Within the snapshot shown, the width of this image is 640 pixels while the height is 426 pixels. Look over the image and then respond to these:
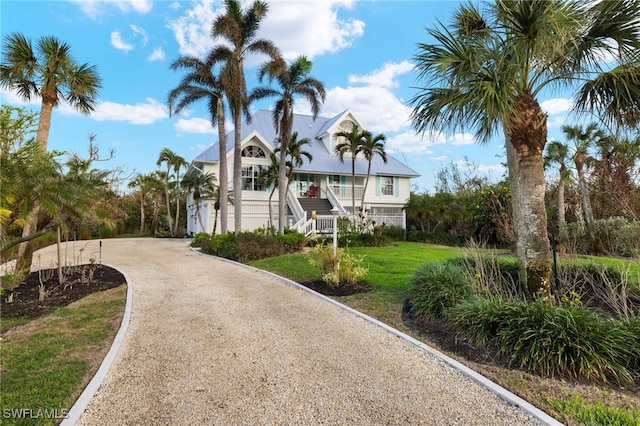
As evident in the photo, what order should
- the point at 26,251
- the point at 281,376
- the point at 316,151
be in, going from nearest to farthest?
the point at 281,376
the point at 26,251
the point at 316,151

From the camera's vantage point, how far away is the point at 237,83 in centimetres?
1559

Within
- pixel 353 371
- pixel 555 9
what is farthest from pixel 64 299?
pixel 555 9

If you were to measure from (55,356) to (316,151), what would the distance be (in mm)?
23942

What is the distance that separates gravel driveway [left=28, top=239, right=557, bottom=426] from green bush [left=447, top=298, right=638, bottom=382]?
2.65 ft

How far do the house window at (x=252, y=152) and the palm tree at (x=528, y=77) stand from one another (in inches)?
760

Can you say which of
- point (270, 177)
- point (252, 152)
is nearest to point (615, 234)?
point (270, 177)

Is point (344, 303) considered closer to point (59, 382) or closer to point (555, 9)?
point (59, 382)

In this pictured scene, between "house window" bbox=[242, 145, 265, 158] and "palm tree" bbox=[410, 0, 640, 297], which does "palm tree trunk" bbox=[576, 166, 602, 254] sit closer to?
"palm tree" bbox=[410, 0, 640, 297]

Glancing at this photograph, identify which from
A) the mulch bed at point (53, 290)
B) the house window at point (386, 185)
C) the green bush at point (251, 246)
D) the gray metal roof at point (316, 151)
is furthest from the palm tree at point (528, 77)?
the house window at point (386, 185)

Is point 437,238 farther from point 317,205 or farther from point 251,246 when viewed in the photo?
point 251,246

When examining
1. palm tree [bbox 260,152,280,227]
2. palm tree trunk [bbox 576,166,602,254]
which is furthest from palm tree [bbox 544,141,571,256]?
palm tree [bbox 260,152,280,227]

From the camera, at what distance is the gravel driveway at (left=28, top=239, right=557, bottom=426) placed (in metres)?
3.02

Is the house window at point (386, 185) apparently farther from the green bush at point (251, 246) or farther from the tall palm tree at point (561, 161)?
the green bush at point (251, 246)

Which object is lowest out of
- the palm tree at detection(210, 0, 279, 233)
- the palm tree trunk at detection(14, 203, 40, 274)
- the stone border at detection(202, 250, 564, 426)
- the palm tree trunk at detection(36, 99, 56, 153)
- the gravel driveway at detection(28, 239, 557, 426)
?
the gravel driveway at detection(28, 239, 557, 426)
